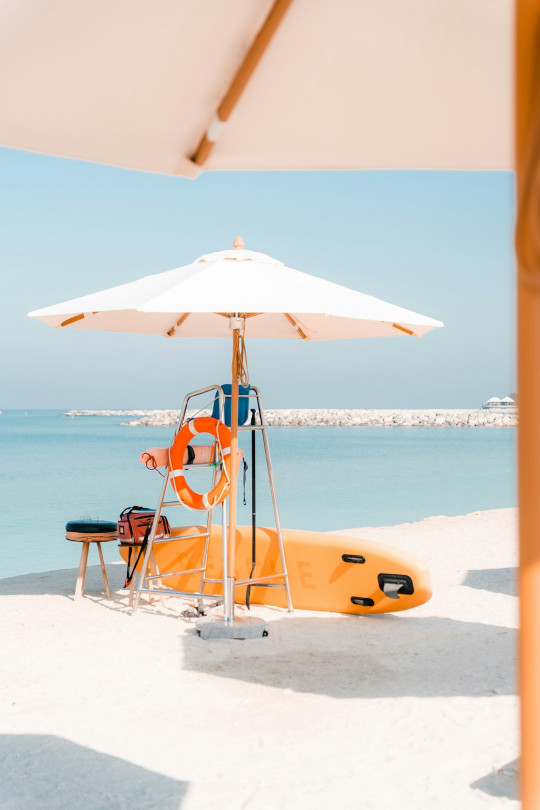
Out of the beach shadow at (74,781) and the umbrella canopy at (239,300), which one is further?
the umbrella canopy at (239,300)

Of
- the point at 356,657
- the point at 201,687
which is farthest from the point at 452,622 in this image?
the point at 201,687

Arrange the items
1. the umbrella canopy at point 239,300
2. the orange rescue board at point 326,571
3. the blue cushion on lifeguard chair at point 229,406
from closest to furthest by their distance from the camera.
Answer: the umbrella canopy at point 239,300, the orange rescue board at point 326,571, the blue cushion on lifeguard chair at point 229,406

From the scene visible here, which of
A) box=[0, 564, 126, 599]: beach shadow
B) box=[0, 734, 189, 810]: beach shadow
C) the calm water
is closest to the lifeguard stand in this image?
box=[0, 564, 126, 599]: beach shadow

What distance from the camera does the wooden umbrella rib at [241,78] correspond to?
1.57 metres

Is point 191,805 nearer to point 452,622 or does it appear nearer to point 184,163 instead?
point 184,163

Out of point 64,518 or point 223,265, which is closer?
point 223,265

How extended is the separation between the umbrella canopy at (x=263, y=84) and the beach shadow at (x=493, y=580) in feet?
13.1

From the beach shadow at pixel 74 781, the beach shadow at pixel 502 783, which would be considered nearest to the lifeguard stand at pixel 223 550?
the beach shadow at pixel 74 781

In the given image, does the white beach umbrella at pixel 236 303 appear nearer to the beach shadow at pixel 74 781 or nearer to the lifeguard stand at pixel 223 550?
the lifeguard stand at pixel 223 550

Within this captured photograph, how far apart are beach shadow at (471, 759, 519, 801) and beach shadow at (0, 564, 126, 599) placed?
3123mm

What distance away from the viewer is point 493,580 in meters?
5.64

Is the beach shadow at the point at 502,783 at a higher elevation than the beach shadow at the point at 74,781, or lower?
higher

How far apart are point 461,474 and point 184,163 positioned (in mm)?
21876

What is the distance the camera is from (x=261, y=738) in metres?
2.79
